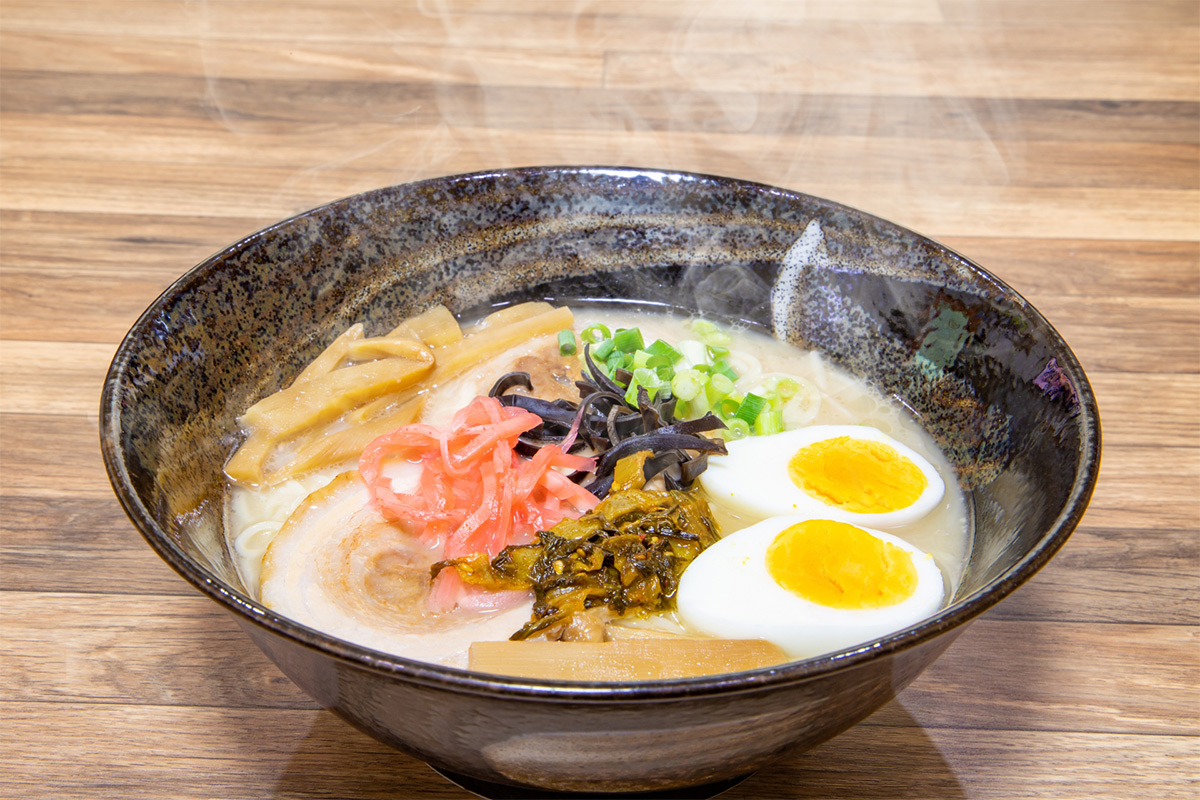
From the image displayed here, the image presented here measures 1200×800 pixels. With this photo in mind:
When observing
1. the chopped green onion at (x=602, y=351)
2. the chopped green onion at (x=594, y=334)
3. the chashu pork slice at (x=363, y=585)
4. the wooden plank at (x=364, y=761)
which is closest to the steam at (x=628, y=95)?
the chopped green onion at (x=594, y=334)

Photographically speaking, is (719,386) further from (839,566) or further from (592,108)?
(592,108)

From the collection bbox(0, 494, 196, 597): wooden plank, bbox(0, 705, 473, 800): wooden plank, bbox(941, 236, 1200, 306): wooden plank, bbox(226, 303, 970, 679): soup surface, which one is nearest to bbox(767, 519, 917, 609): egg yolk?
bbox(226, 303, 970, 679): soup surface

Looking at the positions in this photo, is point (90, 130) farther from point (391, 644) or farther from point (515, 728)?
point (515, 728)

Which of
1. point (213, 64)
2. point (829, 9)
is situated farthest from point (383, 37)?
point (829, 9)

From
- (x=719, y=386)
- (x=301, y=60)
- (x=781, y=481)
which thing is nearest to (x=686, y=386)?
(x=719, y=386)

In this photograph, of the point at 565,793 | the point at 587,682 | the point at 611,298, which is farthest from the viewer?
the point at 611,298

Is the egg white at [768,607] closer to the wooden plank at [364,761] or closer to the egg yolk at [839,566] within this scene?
the egg yolk at [839,566]

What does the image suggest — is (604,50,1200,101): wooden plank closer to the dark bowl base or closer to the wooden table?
the wooden table
